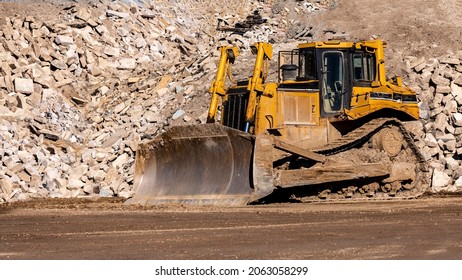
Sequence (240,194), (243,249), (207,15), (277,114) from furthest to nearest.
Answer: (207,15) → (277,114) → (240,194) → (243,249)

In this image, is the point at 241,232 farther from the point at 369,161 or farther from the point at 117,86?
the point at 117,86

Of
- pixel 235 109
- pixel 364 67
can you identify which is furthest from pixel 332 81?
pixel 235 109

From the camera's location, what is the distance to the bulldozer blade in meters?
16.7

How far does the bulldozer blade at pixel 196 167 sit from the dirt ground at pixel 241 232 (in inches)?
27.3

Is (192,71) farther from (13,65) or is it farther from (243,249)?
(243,249)

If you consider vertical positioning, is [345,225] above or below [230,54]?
below

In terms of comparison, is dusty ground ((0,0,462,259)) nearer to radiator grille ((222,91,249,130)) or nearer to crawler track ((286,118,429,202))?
crawler track ((286,118,429,202))

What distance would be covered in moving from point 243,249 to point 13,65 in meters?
18.2

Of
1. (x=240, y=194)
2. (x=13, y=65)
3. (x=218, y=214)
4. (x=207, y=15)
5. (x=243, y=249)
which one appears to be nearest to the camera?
(x=243, y=249)

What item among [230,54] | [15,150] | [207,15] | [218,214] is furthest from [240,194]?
[207,15]

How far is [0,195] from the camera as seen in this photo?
2098 centimetres

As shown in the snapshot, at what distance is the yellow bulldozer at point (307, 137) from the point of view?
17.1 metres

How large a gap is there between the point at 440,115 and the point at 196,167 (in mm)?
8046

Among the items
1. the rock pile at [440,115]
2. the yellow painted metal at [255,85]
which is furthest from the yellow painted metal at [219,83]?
the rock pile at [440,115]
